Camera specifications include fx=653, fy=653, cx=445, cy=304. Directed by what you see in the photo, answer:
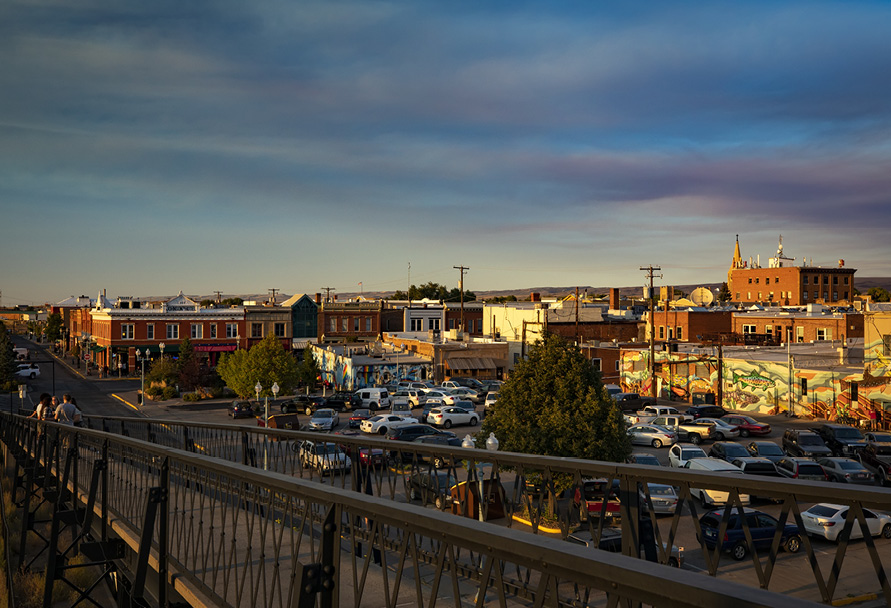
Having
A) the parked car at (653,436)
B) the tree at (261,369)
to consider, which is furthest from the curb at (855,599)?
the tree at (261,369)

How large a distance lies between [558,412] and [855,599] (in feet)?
60.3

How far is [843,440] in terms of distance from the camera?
3288 centimetres

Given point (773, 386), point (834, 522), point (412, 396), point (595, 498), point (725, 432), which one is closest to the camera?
point (834, 522)

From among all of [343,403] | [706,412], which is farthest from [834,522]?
[343,403]

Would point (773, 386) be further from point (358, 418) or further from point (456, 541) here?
point (456, 541)

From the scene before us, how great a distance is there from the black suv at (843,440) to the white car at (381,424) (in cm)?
2253

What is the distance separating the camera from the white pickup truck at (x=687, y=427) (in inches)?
1460

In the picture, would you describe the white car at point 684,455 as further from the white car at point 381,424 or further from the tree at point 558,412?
the white car at point 381,424

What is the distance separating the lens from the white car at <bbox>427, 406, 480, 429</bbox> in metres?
42.3

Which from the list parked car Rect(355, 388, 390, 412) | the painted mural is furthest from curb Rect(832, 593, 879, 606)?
parked car Rect(355, 388, 390, 412)

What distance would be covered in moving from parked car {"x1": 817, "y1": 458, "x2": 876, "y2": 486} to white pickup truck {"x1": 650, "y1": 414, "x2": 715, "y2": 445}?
9051 millimetres

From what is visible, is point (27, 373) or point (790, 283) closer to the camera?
point (27, 373)

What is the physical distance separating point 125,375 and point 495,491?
247 ft

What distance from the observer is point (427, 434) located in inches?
1324
